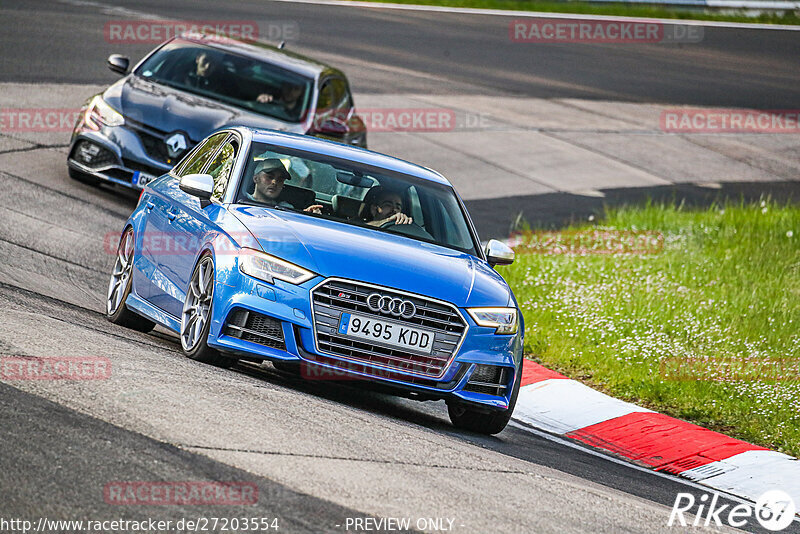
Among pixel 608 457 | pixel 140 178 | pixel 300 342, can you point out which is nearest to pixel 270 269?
pixel 300 342

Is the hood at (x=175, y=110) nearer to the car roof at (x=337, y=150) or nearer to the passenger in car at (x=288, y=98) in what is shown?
the passenger in car at (x=288, y=98)

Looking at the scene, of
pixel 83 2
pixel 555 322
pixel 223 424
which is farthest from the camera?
pixel 83 2

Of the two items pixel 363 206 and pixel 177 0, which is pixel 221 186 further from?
pixel 177 0

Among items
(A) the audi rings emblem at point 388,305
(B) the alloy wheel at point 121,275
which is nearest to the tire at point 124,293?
(B) the alloy wheel at point 121,275

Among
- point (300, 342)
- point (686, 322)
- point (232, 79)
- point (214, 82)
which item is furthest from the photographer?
point (232, 79)

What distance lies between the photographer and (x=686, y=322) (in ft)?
37.0

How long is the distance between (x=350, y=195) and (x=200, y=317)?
1.47 metres

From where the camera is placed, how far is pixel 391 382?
703 cm

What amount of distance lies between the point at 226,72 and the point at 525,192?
5.64 meters

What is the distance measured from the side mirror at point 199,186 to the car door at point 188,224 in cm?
11

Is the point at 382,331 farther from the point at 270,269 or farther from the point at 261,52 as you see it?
the point at 261,52

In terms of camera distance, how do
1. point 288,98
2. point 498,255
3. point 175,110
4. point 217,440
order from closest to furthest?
point 217,440 < point 498,255 < point 175,110 < point 288,98

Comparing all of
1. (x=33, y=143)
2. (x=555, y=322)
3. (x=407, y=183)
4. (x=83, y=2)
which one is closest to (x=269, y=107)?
(x=33, y=143)

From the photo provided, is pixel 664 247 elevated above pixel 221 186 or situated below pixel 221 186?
below
